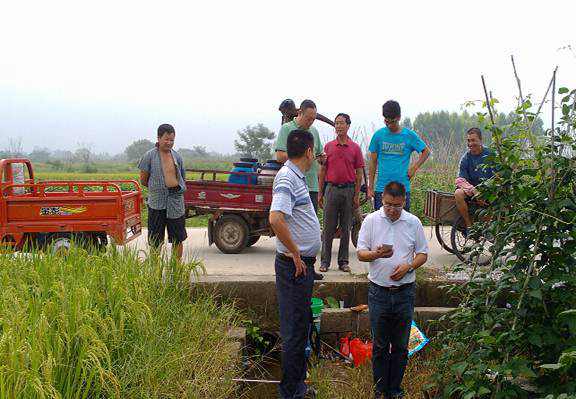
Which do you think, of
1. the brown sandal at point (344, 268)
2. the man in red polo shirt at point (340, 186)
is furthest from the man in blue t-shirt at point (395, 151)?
the brown sandal at point (344, 268)

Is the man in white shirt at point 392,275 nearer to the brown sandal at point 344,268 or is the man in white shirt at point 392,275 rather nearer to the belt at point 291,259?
the belt at point 291,259

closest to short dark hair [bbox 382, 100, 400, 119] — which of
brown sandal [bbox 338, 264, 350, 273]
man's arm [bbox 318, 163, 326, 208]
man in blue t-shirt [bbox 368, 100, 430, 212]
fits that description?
man in blue t-shirt [bbox 368, 100, 430, 212]

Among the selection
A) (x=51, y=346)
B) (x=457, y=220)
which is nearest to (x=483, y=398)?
(x=51, y=346)

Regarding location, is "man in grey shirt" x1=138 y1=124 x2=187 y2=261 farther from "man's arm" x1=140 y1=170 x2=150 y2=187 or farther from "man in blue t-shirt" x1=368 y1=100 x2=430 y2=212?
"man in blue t-shirt" x1=368 y1=100 x2=430 y2=212

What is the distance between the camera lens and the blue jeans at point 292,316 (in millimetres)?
4062

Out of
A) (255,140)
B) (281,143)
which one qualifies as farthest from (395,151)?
(255,140)

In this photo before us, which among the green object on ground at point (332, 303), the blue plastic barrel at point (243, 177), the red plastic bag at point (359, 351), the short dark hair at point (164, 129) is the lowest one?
the red plastic bag at point (359, 351)

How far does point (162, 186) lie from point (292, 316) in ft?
8.85

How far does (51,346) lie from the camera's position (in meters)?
3.09

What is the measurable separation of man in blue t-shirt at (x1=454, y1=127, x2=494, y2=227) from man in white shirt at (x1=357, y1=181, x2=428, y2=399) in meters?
2.72

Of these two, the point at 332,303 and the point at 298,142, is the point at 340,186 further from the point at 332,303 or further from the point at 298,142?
the point at 298,142

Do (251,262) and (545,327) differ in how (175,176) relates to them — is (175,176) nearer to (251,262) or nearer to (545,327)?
(251,262)

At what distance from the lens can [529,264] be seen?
11.9 ft

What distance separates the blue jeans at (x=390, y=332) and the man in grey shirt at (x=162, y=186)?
2.74 m
